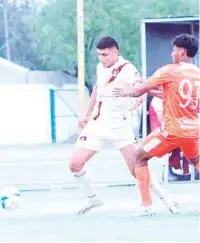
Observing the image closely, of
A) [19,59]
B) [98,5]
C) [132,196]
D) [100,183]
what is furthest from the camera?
[19,59]

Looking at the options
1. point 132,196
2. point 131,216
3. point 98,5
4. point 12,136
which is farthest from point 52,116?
point 131,216

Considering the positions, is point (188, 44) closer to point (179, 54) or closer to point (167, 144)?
point (179, 54)

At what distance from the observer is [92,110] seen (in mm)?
8555

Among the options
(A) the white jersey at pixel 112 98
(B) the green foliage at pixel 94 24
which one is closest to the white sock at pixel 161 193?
(A) the white jersey at pixel 112 98

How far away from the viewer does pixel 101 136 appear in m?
8.37

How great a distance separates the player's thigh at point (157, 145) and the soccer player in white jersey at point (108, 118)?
440 mm

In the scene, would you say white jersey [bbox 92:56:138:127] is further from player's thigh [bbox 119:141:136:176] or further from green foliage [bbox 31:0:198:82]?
green foliage [bbox 31:0:198:82]

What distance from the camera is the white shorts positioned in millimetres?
8352

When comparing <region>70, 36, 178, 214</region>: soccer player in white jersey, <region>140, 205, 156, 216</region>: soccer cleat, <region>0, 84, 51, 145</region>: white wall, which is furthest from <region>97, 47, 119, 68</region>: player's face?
<region>0, 84, 51, 145</region>: white wall

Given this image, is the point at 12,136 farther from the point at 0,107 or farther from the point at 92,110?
the point at 92,110

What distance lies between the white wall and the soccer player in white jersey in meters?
20.8

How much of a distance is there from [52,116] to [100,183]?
1774 centimetres

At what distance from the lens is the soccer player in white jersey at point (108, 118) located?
830 centimetres

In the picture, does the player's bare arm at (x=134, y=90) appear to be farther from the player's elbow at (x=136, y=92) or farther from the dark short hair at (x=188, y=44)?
the dark short hair at (x=188, y=44)
